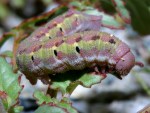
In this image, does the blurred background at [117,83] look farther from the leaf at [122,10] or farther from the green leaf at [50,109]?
the green leaf at [50,109]

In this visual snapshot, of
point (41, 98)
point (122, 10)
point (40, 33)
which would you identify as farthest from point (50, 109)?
point (122, 10)

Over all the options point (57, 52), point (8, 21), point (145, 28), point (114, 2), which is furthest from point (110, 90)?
point (8, 21)

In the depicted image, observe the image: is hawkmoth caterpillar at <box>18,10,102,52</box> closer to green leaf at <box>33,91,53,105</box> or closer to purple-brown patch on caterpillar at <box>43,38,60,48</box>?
purple-brown patch on caterpillar at <box>43,38,60,48</box>

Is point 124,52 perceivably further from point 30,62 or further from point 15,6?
point 15,6

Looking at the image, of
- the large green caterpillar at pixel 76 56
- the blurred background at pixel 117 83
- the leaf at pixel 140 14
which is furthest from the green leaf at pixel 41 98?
the leaf at pixel 140 14

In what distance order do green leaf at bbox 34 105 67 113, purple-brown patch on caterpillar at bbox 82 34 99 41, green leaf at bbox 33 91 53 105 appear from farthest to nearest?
purple-brown patch on caterpillar at bbox 82 34 99 41, green leaf at bbox 33 91 53 105, green leaf at bbox 34 105 67 113

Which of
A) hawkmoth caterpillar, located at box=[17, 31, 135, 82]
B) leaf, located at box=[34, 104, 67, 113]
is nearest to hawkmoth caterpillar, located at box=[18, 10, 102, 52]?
hawkmoth caterpillar, located at box=[17, 31, 135, 82]
